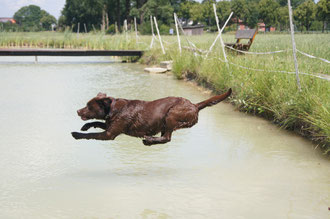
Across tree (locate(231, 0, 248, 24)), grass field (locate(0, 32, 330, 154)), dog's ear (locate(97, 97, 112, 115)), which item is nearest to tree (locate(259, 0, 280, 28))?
tree (locate(231, 0, 248, 24))

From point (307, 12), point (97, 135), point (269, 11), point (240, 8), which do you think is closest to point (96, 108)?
point (97, 135)

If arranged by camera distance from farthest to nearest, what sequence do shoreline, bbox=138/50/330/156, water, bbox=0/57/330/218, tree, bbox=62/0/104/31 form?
tree, bbox=62/0/104/31, shoreline, bbox=138/50/330/156, water, bbox=0/57/330/218

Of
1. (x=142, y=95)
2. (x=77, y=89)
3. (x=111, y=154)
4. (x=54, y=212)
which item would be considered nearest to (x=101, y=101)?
(x=54, y=212)

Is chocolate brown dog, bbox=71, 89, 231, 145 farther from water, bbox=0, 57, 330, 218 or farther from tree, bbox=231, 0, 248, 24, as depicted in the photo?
tree, bbox=231, 0, 248, 24

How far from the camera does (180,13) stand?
86812 mm

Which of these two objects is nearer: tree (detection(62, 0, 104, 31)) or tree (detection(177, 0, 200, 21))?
tree (detection(62, 0, 104, 31))

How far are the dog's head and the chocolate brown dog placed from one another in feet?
0.04

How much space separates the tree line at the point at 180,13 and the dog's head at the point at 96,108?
34.9m

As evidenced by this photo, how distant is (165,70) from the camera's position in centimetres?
1723

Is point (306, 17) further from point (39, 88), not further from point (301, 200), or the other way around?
point (301, 200)

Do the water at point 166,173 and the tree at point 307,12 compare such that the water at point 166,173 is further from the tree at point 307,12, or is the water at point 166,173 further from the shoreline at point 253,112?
the tree at point 307,12

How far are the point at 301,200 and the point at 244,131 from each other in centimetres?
307

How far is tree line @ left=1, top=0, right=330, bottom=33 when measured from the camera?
51812mm

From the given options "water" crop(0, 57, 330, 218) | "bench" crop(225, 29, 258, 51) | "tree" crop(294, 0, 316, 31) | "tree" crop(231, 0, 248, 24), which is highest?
"tree" crop(231, 0, 248, 24)
